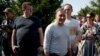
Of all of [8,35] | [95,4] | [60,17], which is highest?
[60,17]

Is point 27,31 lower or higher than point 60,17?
lower

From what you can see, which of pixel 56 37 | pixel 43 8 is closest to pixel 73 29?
pixel 56 37

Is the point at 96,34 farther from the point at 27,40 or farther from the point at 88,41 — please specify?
the point at 27,40

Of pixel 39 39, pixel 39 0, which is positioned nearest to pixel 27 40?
pixel 39 39

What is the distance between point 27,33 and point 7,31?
1973 millimetres

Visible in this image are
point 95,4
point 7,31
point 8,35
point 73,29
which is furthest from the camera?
point 95,4

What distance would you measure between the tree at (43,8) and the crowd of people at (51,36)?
96.1ft

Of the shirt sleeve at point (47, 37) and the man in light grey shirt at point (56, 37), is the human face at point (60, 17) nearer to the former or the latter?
the man in light grey shirt at point (56, 37)

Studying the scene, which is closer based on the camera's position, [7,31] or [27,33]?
[27,33]

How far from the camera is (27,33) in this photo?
944cm

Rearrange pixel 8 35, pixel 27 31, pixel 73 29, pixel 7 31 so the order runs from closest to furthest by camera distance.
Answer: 1. pixel 27 31
2. pixel 73 29
3. pixel 7 31
4. pixel 8 35

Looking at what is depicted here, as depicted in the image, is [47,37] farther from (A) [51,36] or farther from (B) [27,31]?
(B) [27,31]

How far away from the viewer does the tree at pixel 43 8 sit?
41.0 meters

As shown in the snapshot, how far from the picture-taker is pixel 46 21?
41.8 m
